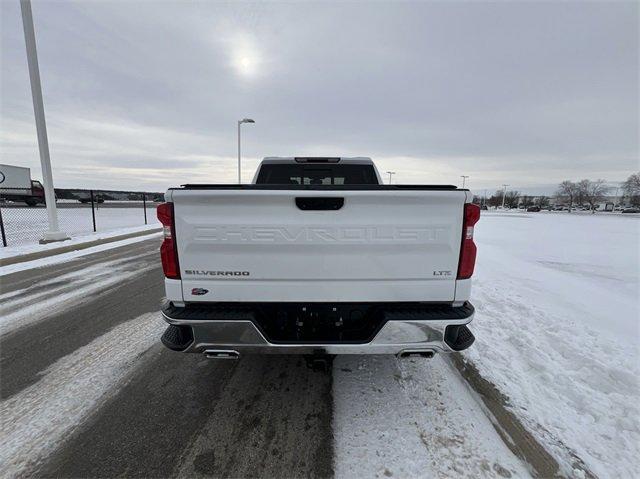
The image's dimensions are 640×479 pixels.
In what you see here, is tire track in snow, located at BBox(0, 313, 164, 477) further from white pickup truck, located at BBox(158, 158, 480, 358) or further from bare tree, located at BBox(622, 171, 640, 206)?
bare tree, located at BBox(622, 171, 640, 206)

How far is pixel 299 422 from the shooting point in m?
2.38

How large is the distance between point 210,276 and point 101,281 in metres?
5.35

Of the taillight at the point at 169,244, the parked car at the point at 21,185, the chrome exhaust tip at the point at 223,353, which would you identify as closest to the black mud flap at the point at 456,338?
the chrome exhaust tip at the point at 223,353

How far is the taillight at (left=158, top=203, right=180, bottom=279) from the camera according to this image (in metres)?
2.15

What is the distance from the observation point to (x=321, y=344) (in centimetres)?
224

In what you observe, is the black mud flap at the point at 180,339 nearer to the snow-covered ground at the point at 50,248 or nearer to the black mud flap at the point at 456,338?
the black mud flap at the point at 456,338

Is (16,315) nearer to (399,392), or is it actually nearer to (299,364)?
(299,364)

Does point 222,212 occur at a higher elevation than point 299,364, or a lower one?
higher

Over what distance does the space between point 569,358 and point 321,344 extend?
9.11 ft

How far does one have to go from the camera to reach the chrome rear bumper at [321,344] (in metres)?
2.18

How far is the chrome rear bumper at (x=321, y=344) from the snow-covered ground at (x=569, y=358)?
1.01 m

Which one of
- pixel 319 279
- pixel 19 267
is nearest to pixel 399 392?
pixel 319 279

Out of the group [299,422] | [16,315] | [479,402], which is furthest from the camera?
[16,315]

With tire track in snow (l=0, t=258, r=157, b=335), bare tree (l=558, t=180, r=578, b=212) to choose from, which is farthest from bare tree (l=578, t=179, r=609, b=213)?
tire track in snow (l=0, t=258, r=157, b=335)
